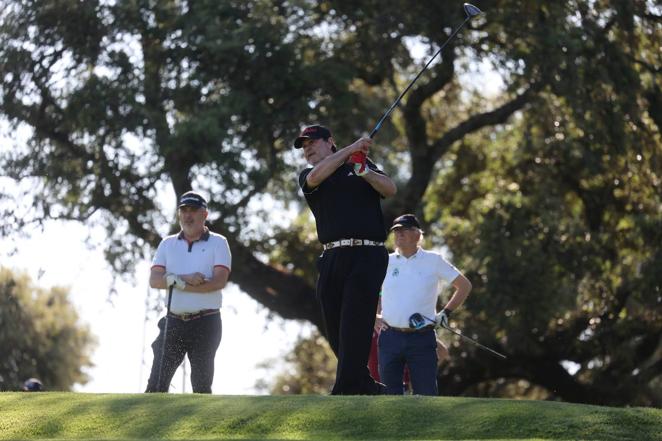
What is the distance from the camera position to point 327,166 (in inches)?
395

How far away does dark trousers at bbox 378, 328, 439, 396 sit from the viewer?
12227 millimetres

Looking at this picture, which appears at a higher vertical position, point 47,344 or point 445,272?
point 47,344

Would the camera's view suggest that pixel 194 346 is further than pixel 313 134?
Yes

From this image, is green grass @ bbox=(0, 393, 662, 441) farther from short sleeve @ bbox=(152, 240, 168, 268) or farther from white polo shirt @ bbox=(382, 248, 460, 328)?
white polo shirt @ bbox=(382, 248, 460, 328)

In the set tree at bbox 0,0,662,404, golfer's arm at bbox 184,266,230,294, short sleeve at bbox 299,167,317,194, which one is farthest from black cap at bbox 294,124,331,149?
tree at bbox 0,0,662,404

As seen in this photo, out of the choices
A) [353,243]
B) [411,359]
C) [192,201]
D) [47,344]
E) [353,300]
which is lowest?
[353,300]

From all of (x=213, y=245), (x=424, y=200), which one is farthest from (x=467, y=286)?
(x=424, y=200)

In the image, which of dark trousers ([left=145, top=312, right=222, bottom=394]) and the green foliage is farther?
the green foliage

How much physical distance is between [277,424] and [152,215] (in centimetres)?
1406

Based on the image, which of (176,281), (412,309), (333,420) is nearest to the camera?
(333,420)

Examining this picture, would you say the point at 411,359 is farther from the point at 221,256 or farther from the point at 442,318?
the point at 221,256

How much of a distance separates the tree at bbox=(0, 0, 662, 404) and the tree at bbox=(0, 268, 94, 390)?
19.6m

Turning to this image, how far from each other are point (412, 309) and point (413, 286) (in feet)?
0.64

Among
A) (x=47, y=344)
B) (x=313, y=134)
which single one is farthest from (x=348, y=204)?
(x=47, y=344)
